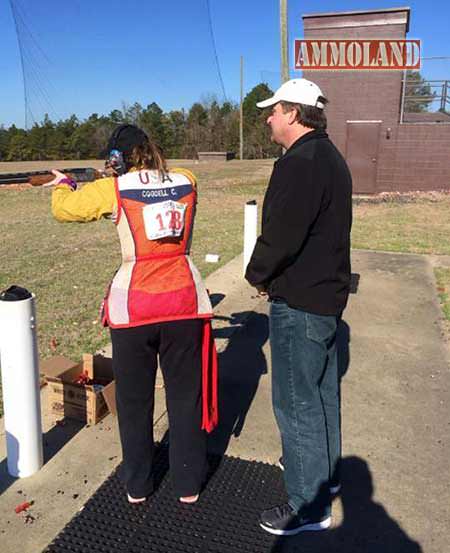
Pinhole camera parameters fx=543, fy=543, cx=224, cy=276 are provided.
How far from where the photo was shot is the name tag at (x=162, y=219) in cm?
253

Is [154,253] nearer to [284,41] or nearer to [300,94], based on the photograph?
[300,94]

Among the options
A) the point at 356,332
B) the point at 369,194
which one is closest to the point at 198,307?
the point at 356,332

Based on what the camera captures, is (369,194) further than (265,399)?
Yes

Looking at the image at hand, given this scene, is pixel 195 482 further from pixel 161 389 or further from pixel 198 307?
pixel 161 389

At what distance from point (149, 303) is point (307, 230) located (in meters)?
0.83

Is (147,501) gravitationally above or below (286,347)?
below

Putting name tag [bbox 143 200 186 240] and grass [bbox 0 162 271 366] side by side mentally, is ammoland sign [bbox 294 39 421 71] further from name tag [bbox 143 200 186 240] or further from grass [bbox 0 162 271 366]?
name tag [bbox 143 200 186 240]

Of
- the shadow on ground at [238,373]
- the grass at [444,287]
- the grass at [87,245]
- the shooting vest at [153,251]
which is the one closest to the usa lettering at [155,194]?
the shooting vest at [153,251]

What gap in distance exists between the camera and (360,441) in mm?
3594

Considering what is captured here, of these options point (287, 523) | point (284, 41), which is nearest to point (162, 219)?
point (287, 523)

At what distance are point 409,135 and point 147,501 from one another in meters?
18.0

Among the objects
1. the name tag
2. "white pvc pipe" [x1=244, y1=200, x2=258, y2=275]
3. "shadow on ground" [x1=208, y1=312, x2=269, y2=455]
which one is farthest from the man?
"white pvc pipe" [x1=244, y1=200, x2=258, y2=275]

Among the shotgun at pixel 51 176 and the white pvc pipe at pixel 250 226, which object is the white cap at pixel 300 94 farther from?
the white pvc pipe at pixel 250 226

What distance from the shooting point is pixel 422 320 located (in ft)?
19.7
